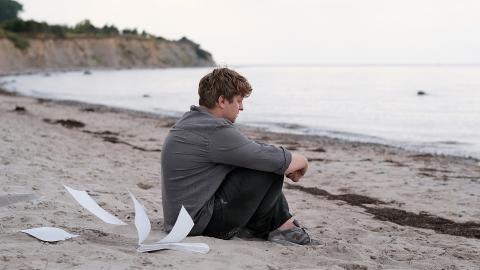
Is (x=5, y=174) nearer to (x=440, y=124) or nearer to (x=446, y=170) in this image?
(x=446, y=170)

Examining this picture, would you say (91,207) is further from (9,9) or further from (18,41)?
(9,9)

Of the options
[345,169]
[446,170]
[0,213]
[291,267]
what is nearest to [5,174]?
[0,213]

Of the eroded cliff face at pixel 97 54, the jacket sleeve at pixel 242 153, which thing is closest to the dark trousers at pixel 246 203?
the jacket sleeve at pixel 242 153

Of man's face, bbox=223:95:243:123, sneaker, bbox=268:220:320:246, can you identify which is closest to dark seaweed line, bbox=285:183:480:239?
sneaker, bbox=268:220:320:246

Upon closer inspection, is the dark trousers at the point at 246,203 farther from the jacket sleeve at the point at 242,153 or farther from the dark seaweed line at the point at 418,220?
the dark seaweed line at the point at 418,220

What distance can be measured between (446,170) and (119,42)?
104376mm

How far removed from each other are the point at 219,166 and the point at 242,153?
9.4 inches

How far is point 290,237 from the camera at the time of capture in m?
4.12

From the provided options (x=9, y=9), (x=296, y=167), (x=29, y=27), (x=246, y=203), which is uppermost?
(x=9, y=9)

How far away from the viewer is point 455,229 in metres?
5.37

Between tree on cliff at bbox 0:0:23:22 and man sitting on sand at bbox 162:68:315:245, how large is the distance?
105 meters

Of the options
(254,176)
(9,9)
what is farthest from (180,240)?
(9,9)

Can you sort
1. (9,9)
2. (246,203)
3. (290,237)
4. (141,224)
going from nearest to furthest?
1. (141,224)
2. (246,203)
3. (290,237)
4. (9,9)

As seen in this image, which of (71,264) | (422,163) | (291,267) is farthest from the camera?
(422,163)
